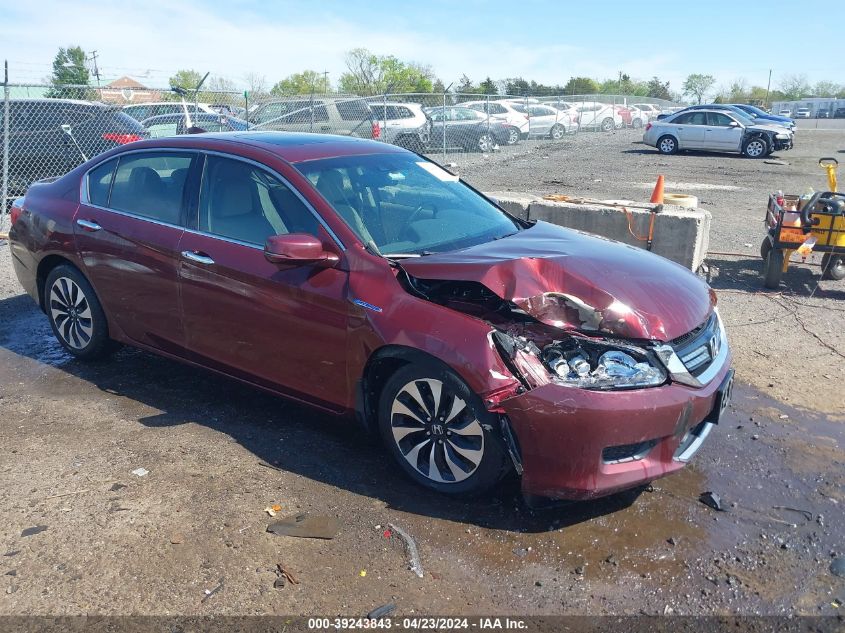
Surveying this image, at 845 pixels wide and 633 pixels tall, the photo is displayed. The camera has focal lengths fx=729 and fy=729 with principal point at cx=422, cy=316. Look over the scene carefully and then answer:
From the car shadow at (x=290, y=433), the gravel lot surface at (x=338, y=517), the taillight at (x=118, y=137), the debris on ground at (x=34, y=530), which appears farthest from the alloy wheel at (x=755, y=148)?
the debris on ground at (x=34, y=530)

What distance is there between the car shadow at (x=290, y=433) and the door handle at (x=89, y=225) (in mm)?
1067

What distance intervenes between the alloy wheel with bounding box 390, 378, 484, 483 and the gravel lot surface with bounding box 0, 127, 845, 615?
→ 0.18m

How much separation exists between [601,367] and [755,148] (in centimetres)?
2388

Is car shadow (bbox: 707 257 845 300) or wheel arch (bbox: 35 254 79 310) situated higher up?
wheel arch (bbox: 35 254 79 310)

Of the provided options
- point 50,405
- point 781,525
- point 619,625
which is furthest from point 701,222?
point 50,405

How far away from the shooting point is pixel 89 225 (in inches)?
200

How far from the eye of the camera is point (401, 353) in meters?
3.61

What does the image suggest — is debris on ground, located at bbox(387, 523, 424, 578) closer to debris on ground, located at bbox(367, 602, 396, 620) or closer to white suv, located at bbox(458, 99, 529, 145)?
debris on ground, located at bbox(367, 602, 396, 620)

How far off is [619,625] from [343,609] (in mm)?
1098

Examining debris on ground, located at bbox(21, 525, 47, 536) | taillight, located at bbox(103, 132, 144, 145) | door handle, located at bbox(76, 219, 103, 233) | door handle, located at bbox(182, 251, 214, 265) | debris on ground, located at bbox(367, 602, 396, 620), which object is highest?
taillight, located at bbox(103, 132, 144, 145)

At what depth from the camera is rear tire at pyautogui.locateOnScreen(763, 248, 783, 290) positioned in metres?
7.59

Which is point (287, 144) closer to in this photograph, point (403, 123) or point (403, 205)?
point (403, 205)

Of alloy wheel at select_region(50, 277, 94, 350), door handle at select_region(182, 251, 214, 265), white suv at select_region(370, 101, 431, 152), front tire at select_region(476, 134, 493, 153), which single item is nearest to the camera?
door handle at select_region(182, 251, 214, 265)

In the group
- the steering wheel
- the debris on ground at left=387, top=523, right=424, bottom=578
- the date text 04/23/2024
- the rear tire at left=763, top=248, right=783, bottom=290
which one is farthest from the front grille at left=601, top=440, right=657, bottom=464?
the rear tire at left=763, top=248, right=783, bottom=290
